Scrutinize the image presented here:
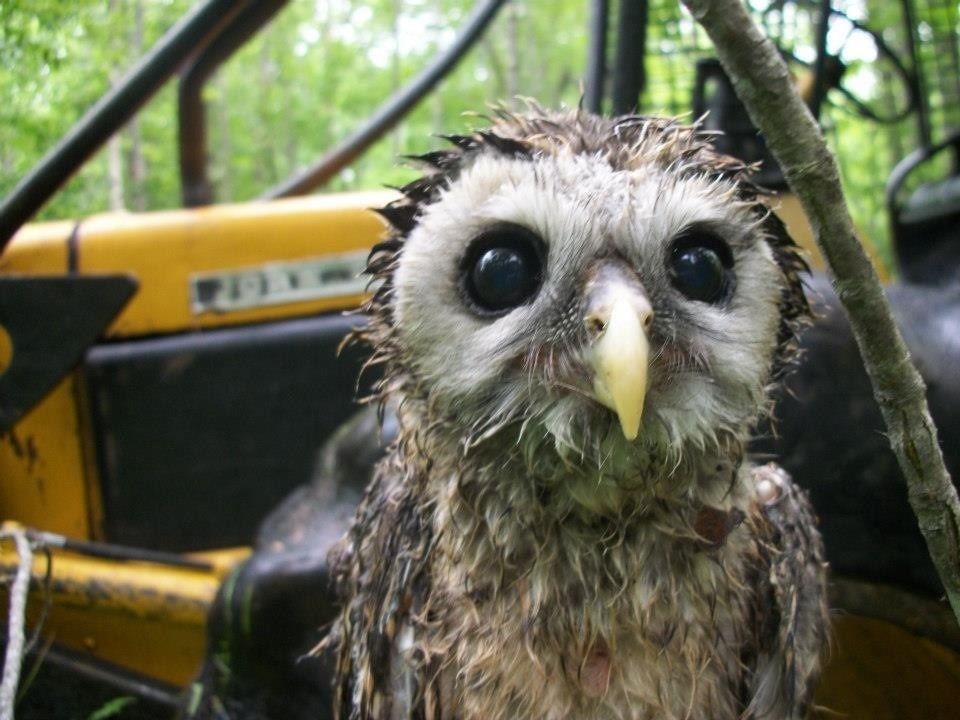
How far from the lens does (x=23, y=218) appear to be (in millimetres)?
2035

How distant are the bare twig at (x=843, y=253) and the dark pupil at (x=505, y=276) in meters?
0.44

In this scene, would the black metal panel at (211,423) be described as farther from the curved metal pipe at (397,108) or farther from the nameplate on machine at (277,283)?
the curved metal pipe at (397,108)

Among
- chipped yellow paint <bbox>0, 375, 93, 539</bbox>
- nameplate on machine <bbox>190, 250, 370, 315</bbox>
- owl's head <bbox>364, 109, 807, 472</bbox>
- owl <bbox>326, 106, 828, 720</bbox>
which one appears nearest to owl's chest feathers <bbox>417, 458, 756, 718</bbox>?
owl <bbox>326, 106, 828, 720</bbox>

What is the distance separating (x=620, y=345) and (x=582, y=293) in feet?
0.48

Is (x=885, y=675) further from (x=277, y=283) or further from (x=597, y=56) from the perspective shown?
(x=277, y=283)

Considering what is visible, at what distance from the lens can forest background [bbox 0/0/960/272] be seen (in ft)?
5.28

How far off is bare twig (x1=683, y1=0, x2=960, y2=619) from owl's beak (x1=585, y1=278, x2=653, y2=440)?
9.5 inches

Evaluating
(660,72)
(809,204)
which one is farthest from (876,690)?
(660,72)

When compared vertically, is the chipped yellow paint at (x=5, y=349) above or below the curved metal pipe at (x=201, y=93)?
below

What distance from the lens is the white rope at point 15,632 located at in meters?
1.20

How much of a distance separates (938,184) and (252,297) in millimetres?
2034

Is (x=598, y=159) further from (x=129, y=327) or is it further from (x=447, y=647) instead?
(x=129, y=327)

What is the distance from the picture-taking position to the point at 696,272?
1190mm

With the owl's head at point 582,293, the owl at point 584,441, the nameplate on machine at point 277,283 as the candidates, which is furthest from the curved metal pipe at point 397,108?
the owl's head at point 582,293
